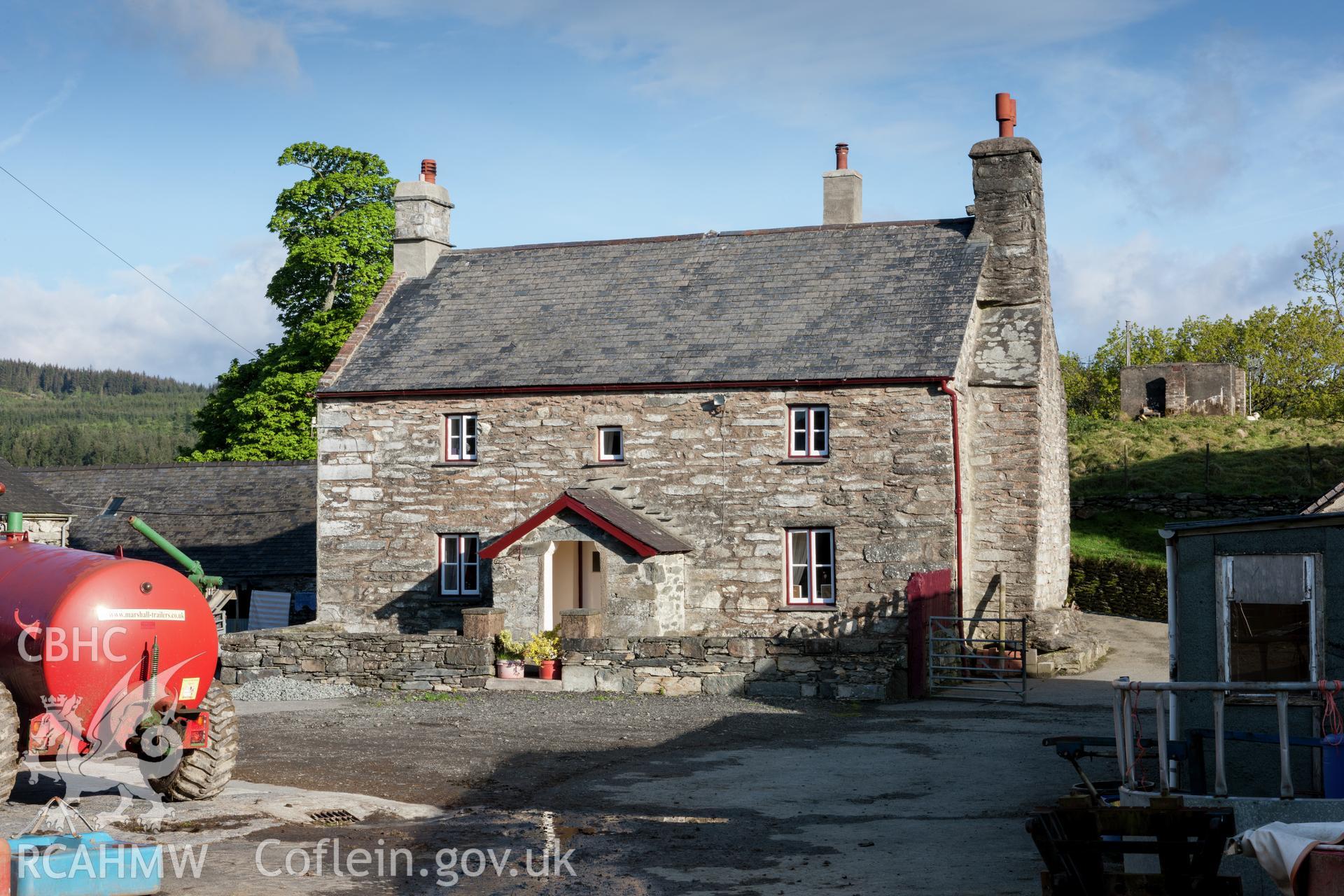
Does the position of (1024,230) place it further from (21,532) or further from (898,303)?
(21,532)

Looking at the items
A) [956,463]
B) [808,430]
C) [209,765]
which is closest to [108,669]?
[209,765]

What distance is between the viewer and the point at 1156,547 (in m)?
34.2

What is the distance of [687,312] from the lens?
87.9 feet

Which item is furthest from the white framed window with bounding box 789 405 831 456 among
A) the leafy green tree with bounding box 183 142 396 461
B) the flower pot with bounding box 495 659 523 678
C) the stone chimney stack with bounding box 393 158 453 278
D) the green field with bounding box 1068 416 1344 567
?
the leafy green tree with bounding box 183 142 396 461

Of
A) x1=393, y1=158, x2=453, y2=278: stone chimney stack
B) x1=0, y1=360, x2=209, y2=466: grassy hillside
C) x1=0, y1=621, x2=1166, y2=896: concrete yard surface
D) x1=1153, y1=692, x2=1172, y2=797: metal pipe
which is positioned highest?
x1=0, y1=360, x2=209, y2=466: grassy hillside

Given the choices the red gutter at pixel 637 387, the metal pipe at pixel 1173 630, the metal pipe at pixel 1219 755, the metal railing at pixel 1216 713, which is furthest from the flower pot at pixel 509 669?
the metal pipe at pixel 1219 755

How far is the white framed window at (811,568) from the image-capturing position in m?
24.2

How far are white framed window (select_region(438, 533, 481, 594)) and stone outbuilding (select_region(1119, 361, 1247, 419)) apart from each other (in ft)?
97.9

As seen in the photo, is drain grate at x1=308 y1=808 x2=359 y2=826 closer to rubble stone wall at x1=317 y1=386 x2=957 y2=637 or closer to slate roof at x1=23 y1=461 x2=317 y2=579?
rubble stone wall at x1=317 y1=386 x2=957 y2=637

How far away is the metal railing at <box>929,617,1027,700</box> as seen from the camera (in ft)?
70.2

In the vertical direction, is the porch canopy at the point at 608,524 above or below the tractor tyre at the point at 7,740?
above

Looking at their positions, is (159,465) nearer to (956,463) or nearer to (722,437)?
(722,437)

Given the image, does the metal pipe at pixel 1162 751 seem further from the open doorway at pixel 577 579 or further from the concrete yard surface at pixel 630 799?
the open doorway at pixel 577 579

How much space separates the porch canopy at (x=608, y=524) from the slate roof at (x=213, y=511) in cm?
1129
